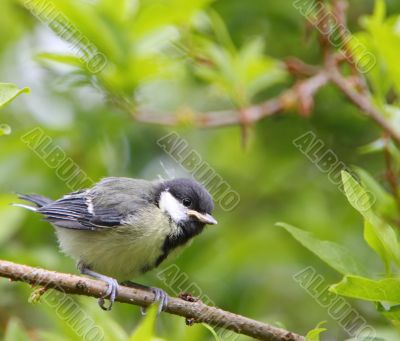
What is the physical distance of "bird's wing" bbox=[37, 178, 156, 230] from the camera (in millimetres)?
3408

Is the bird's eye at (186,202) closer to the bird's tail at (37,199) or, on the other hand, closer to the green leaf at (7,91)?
the bird's tail at (37,199)

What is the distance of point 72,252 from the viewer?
3.48 m

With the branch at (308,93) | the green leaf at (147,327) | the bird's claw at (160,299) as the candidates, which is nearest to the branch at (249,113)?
the branch at (308,93)

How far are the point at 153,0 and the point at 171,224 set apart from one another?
4.64 feet

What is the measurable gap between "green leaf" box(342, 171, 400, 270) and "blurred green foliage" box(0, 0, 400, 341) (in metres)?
0.48

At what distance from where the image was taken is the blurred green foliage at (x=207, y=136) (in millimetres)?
3312

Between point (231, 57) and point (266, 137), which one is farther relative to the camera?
point (266, 137)

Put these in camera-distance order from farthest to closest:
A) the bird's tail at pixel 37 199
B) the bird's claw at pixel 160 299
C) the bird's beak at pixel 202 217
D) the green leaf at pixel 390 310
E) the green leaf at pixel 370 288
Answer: the bird's tail at pixel 37 199 < the bird's beak at pixel 202 217 < the bird's claw at pixel 160 299 < the green leaf at pixel 390 310 < the green leaf at pixel 370 288

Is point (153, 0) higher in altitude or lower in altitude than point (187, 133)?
higher

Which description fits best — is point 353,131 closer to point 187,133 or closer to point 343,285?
point 187,133

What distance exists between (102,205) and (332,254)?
156cm

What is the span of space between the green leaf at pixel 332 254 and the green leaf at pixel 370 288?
0.19 m

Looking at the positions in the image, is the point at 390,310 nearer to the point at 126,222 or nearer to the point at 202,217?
the point at 202,217

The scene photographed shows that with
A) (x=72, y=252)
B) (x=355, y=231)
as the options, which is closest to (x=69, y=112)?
(x=72, y=252)
